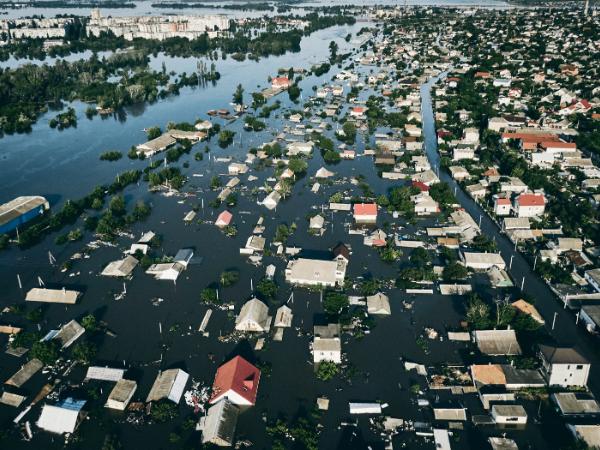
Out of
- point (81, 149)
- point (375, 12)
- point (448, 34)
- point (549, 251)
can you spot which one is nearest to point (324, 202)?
point (549, 251)

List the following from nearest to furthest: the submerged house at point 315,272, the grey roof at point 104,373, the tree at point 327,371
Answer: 1. the grey roof at point 104,373
2. the tree at point 327,371
3. the submerged house at point 315,272

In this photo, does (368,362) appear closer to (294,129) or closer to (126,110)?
(294,129)

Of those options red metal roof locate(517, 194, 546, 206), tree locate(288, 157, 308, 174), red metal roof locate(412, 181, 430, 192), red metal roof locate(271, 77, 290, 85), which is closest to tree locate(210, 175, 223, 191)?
tree locate(288, 157, 308, 174)

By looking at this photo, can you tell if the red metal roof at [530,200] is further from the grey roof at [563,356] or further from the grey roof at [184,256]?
the grey roof at [184,256]

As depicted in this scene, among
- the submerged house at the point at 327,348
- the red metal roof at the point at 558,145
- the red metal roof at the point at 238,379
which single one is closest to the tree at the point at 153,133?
the submerged house at the point at 327,348

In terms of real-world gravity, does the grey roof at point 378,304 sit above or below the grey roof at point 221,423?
above

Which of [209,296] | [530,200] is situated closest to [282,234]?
[209,296]
